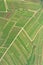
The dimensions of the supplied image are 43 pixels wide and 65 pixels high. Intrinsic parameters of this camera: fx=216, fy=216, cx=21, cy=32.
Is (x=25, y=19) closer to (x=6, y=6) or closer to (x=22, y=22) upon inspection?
(x=22, y=22)

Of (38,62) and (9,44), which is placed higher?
(9,44)

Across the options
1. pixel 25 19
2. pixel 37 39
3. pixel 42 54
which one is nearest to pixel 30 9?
pixel 25 19

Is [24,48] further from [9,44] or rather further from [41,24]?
[41,24]

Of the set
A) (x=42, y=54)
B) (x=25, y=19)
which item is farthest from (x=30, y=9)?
(x=42, y=54)

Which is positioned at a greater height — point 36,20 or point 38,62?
point 36,20

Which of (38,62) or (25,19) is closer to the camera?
(38,62)

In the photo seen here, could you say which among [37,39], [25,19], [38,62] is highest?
[25,19]
